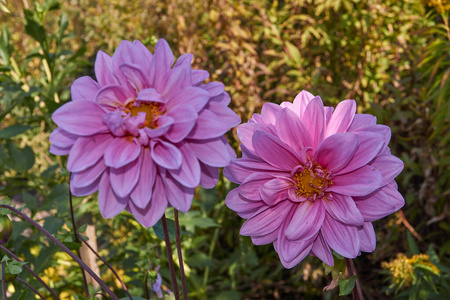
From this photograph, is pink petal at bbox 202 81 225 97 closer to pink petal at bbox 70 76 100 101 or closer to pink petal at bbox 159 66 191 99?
pink petal at bbox 159 66 191 99

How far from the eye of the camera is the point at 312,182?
2.12 feet

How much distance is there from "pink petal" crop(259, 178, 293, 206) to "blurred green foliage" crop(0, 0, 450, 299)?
0.62 m

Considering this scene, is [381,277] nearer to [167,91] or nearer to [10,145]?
[10,145]

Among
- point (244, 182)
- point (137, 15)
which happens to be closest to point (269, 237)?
point (244, 182)

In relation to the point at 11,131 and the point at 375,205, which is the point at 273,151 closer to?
the point at 375,205

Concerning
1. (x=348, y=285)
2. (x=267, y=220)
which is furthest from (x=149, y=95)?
(x=348, y=285)

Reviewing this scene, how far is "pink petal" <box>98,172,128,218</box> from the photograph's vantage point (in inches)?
21.4

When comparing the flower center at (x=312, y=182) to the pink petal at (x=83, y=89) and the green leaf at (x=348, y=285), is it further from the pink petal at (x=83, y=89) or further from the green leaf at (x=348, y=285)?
the pink petal at (x=83, y=89)

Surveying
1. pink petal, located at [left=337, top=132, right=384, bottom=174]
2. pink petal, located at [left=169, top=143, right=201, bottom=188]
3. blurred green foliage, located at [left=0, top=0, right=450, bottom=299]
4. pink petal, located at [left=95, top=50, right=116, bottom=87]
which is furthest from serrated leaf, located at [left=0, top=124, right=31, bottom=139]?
pink petal, located at [left=337, top=132, right=384, bottom=174]

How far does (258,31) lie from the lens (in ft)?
6.54

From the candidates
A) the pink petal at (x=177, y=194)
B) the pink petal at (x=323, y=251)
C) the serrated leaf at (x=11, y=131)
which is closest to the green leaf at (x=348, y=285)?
the pink petal at (x=323, y=251)

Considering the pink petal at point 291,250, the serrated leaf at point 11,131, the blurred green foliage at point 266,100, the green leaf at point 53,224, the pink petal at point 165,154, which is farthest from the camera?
the blurred green foliage at point 266,100

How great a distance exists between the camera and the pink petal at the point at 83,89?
583 millimetres

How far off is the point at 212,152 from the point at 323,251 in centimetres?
22
